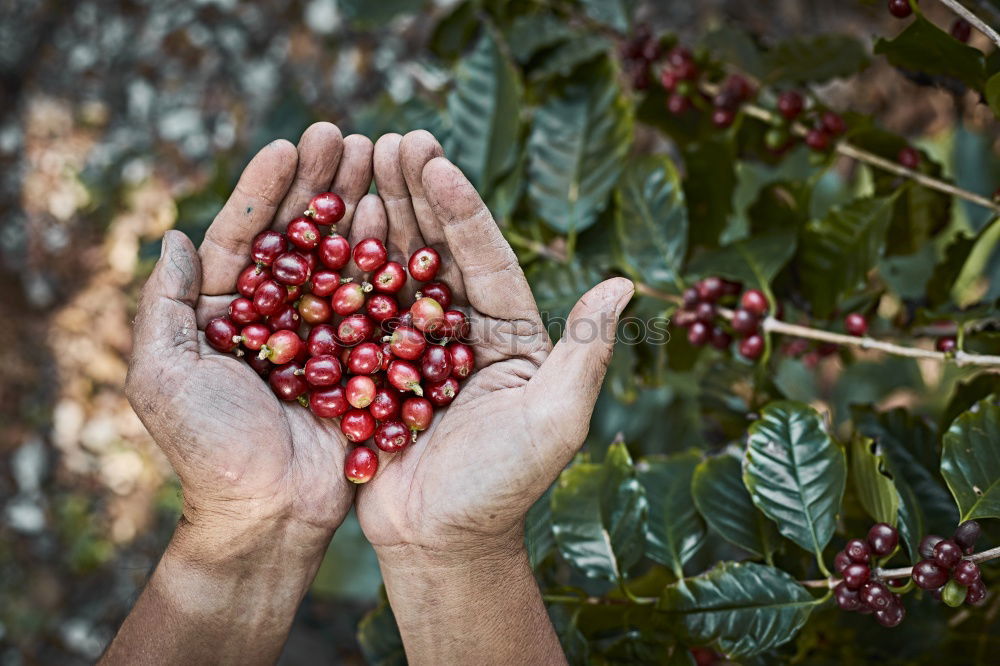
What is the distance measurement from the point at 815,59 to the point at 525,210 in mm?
684

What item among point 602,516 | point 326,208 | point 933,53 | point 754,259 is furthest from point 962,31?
point 326,208

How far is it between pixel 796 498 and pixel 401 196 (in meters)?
0.88

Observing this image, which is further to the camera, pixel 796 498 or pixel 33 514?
pixel 33 514

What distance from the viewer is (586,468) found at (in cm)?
138

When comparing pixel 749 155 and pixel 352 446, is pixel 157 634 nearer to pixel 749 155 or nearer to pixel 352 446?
pixel 352 446

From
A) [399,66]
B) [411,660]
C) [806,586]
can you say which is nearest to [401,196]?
[411,660]

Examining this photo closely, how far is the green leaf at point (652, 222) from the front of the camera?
1.53 m

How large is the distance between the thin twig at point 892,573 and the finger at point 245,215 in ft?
3.70

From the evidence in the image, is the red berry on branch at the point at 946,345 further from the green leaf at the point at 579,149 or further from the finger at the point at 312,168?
the finger at the point at 312,168

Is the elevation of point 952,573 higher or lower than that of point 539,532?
higher

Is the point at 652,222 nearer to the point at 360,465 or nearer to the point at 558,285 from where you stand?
the point at 558,285

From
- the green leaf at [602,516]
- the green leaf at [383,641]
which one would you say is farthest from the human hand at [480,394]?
the green leaf at [383,641]

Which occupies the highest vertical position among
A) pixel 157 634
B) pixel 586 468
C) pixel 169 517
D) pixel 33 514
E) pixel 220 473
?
pixel 586 468

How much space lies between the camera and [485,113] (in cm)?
168
